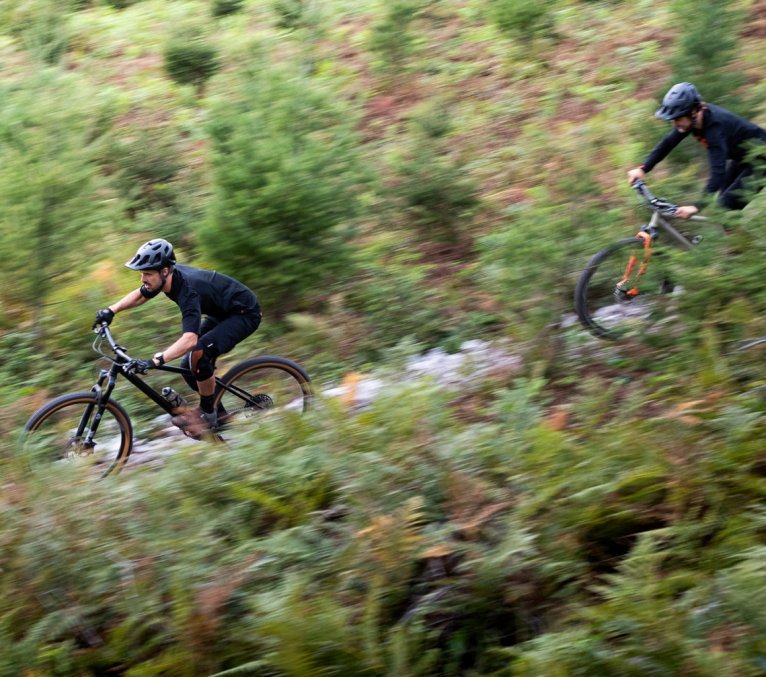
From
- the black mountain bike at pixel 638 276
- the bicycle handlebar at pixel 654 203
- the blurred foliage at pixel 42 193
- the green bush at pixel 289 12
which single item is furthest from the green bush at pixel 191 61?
the black mountain bike at pixel 638 276

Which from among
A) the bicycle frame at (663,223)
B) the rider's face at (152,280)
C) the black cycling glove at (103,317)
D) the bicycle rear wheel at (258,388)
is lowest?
the bicycle rear wheel at (258,388)

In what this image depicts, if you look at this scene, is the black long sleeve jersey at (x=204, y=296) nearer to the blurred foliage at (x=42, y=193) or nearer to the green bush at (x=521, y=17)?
the blurred foliage at (x=42, y=193)

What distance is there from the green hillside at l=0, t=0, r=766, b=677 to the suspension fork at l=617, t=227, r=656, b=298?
1.63 feet

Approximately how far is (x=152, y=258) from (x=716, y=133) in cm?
547

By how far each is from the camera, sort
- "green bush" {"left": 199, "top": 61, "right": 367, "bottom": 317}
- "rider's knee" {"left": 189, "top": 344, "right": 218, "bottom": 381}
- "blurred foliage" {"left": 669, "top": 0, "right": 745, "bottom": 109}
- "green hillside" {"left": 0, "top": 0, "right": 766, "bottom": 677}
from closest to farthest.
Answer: "green hillside" {"left": 0, "top": 0, "right": 766, "bottom": 677} → "rider's knee" {"left": 189, "top": 344, "right": 218, "bottom": 381} → "green bush" {"left": 199, "top": 61, "right": 367, "bottom": 317} → "blurred foliage" {"left": 669, "top": 0, "right": 745, "bottom": 109}

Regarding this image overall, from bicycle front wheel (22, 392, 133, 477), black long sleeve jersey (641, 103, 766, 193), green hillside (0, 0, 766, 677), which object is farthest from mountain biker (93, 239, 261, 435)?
black long sleeve jersey (641, 103, 766, 193)

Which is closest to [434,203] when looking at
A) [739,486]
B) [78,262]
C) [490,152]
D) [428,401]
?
[490,152]

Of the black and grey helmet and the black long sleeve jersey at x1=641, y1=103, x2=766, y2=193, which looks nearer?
the black and grey helmet

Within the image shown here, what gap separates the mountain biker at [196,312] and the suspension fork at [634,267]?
3.64 metres

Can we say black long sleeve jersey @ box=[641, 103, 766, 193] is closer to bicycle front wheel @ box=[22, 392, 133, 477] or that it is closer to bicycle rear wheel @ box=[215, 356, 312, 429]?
bicycle rear wheel @ box=[215, 356, 312, 429]

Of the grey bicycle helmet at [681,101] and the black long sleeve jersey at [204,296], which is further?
the grey bicycle helmet at [681,101]

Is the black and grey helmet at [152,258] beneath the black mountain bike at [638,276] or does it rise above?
above

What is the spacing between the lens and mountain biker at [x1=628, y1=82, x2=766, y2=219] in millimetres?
8180

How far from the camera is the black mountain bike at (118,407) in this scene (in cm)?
697
